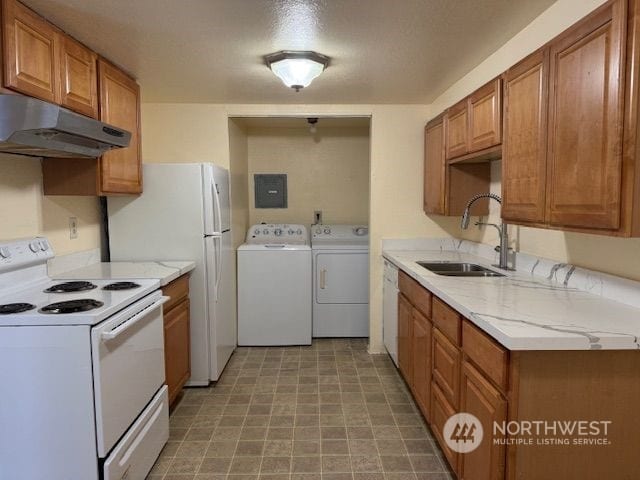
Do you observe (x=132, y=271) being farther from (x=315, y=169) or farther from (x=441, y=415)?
(x=315, y=169)

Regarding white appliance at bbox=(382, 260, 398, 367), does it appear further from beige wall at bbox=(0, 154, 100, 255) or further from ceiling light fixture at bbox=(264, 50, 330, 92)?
beige wall at bbox=(0, 154, 100, 255)

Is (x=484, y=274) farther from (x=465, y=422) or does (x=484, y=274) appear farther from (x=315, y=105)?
(x=315, y=105)

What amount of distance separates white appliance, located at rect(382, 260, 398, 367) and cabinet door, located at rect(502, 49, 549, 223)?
3.92 feet

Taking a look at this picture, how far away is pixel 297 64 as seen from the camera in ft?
7.23

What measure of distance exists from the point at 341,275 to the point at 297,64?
2048 millimetres

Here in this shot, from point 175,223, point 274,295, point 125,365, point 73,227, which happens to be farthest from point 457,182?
point 73,227

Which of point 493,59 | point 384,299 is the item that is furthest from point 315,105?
point 384,299

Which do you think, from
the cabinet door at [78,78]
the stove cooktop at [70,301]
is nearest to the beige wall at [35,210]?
the stove cooktop at [70,301]

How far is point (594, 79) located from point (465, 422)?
1.34m

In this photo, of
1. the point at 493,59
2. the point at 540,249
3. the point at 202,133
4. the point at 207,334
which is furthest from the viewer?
the point at 202,133

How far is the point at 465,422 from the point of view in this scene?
5.23 feet

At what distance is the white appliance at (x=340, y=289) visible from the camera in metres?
3.72

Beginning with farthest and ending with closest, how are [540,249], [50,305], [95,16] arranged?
[540,249], [95,16], [50,305]

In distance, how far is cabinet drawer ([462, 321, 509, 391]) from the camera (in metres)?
1.25
